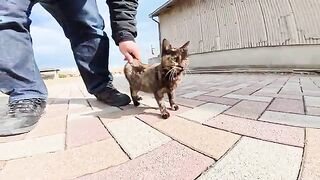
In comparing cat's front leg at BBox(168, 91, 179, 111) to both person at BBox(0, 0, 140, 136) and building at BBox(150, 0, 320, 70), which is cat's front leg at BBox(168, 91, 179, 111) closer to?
person at BBox(0, 0, 140, 136)

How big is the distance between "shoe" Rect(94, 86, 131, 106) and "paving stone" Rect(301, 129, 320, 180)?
4.29 feet

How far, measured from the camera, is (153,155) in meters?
0.94

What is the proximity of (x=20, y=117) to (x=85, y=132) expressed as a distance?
1.29 feet

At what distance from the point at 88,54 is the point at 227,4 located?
7.21 metres

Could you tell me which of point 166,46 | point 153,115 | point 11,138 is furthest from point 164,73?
point 11,138

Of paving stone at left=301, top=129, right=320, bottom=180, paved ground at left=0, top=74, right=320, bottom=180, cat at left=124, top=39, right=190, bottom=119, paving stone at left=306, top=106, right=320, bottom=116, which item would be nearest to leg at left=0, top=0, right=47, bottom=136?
paved ground at left=0, top=74, right=320, bottom=180

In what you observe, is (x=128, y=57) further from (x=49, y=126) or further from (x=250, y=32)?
(x=250, y=32)

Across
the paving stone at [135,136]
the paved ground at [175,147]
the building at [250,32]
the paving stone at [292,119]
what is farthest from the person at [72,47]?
the building at [250,32]

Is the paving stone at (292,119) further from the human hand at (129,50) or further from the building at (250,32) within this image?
the building at (250,32)

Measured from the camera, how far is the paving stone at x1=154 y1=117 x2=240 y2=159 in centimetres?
95

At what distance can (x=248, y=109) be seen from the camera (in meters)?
1.56

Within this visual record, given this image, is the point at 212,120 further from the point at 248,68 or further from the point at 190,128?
the point at 248,68

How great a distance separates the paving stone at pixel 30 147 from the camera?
1.03 metres

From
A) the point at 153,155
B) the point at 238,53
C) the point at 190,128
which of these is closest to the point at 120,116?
the point at 190,128
